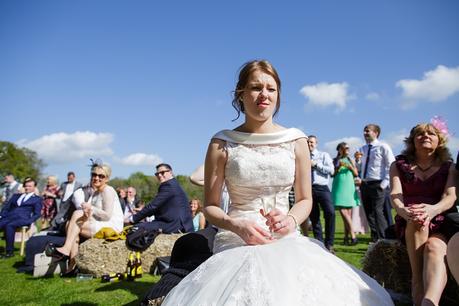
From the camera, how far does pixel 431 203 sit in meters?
3.87

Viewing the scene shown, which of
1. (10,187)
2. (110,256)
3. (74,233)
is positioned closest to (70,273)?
(74,233)

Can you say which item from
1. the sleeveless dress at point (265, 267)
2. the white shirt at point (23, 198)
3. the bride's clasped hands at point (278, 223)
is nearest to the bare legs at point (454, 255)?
the sleeveless dress at point (265, 267)

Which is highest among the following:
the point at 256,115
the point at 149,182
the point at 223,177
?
the point at 256,115

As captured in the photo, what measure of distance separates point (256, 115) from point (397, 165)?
2.16 meters

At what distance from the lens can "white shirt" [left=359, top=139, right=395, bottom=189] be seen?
781 cm

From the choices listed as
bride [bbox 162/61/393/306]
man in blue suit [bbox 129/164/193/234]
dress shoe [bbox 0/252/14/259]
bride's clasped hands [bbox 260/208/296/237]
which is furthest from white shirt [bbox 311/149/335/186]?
dress shoe [bbox 0/252/14/259]

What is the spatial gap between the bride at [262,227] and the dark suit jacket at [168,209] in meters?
4.00

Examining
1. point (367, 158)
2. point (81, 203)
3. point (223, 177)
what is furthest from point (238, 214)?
point (367, 158)

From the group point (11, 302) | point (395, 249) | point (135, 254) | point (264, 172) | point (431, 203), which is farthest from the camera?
point (135, 254)

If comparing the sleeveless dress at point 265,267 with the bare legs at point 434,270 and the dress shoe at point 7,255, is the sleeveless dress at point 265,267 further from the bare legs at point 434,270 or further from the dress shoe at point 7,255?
the dress shoe at point 7,255

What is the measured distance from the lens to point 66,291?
203 inches

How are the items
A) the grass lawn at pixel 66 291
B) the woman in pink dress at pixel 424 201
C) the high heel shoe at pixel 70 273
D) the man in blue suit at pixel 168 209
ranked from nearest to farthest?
the woman in pink dress at pixel 424 201, the grass lawn at pixel 66 291, the high heel shoe at pixel 70 273, the man in blue suit at pixel 168 209

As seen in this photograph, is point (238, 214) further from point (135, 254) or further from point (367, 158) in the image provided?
point (367, 158)

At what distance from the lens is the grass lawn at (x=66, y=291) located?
462cm
